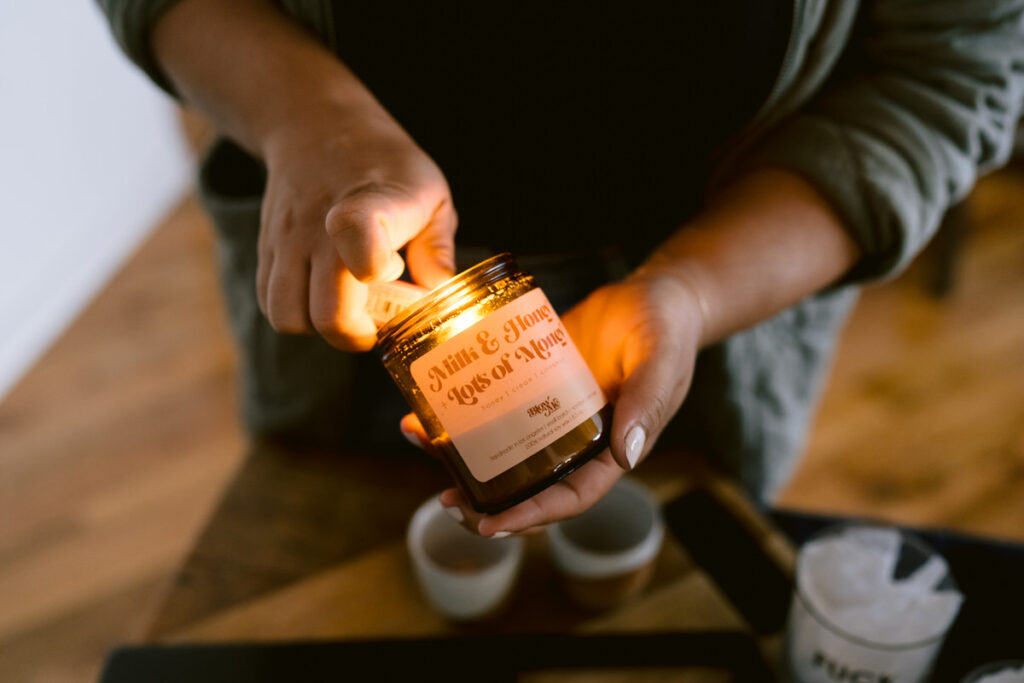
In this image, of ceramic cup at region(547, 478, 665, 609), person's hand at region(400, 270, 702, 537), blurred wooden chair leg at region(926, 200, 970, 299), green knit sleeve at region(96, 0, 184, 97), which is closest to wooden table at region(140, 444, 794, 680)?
ceramic cup at region(547, 478, 665, 609)

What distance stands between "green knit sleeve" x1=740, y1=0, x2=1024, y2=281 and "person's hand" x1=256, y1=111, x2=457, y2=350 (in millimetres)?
326

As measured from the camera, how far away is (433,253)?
0.47 metres

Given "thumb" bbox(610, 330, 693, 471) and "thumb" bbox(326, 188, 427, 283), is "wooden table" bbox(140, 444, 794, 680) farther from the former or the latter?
"thumb" bbox(326, 188, 427, 283)

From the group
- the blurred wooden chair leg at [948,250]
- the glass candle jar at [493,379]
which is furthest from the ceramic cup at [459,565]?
the blurred wooden chair leg at [948,250]

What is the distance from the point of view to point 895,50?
59 cm

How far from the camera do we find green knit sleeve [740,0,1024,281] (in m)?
0.56

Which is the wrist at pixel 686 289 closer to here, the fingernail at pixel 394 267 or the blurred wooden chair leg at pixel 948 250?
the fingernail at pixel 394 267

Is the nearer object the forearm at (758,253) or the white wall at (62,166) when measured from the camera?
the forearm at (758,253)

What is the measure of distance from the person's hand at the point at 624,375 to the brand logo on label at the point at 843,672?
19 centimetres

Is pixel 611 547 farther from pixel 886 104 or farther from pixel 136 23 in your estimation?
pixel 136 23

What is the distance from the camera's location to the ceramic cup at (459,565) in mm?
564

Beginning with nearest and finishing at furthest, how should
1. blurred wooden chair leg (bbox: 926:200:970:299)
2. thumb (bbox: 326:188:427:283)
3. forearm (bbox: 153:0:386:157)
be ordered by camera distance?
thumb (bbox: 326:188:427:283) → forearm (bbox: 153:0:386:157) → blurred wooden chair leg (bbox: 926:200:970:299)

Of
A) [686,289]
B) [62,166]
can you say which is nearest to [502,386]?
[686,289]

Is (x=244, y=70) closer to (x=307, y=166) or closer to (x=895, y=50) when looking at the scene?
(x=307, y=166)
